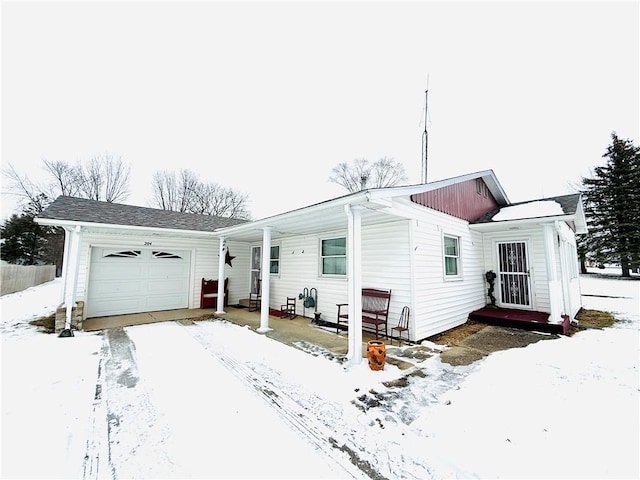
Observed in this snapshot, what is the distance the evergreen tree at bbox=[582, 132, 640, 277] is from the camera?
17078mm

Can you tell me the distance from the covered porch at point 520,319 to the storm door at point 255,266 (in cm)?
725

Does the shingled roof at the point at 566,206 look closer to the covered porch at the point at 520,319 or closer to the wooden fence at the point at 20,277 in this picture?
the covered porch at the point at 520,319

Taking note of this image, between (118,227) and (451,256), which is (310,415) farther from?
(118,227)

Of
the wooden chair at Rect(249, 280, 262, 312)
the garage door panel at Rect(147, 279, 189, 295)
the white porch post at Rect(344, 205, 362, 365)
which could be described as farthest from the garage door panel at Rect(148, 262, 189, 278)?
the white porch post at Rect(344, 205, 362, 365)

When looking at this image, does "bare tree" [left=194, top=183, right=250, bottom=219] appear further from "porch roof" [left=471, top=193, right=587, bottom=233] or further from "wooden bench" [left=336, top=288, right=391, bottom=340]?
"porch roof" [left=471, top=193, right=587, bottom=233]

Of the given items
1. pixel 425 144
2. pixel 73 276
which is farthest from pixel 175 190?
pixel 425 144

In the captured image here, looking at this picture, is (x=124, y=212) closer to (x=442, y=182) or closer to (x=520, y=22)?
(x=442, y=182)

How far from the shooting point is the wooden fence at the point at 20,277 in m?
11.9

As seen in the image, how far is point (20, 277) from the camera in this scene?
43.7 ft

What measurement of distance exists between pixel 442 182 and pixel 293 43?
22.6ft

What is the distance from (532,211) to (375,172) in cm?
1710

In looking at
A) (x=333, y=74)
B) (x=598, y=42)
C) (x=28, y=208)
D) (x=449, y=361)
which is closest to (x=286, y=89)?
(x=333, y=74)

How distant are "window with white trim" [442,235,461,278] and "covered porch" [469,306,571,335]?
134 cm

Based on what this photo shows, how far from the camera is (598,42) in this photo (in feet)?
22.4
